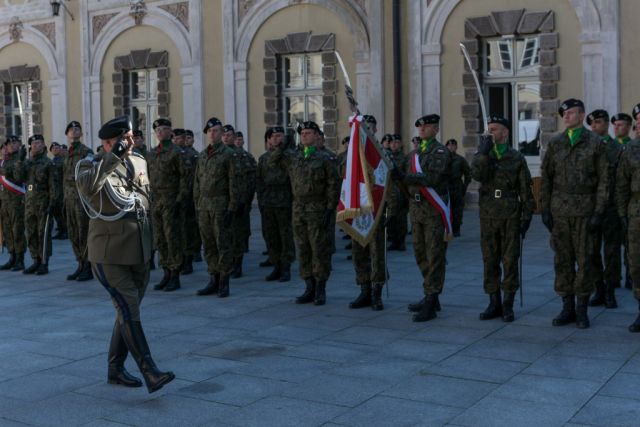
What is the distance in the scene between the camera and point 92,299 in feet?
32.1

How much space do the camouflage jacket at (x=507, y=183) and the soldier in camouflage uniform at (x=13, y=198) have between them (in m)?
6.93

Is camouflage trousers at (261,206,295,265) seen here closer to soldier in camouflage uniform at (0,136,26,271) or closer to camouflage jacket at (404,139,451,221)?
camouflage jacket at (404,139,451,221)

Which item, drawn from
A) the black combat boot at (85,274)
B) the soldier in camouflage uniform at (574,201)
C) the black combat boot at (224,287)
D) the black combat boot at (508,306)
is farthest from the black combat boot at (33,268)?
the soldier in camouflage uniform at (574,201)

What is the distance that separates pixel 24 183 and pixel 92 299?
3.20 metres

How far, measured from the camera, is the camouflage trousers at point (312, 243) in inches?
360

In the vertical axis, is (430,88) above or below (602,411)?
above

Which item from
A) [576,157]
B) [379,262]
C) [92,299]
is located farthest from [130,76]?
[576,157]

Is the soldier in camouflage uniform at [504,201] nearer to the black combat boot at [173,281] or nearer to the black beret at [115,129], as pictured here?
the black beret at [115,129]

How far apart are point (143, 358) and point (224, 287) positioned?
396 centimetres

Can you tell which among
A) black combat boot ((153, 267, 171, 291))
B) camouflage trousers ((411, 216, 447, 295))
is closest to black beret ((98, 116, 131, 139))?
camouflage trousers ((411, 216, 447, 295))

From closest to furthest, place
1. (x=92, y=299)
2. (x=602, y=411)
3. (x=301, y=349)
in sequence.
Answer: (x=602, y=411) → (x=301, y=349) → (x=92, y=299)

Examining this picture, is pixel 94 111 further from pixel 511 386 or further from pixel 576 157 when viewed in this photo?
pixel 511 386

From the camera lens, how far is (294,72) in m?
20.7

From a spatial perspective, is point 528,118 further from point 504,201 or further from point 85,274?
point 504,201
